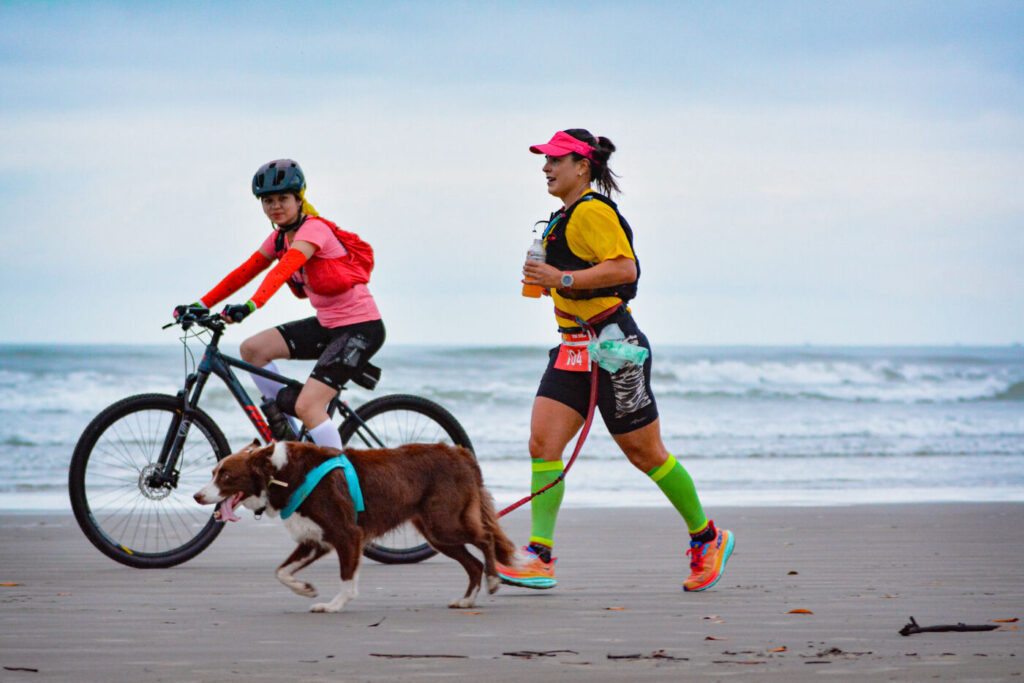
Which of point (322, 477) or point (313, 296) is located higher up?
point (313, 296)

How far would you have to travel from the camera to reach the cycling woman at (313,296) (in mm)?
5742

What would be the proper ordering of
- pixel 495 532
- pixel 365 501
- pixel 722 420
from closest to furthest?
1. pixel 365 501
2. pixel 495 532
3. pixel 722 420

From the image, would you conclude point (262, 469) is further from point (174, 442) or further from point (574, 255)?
point (574, 255)

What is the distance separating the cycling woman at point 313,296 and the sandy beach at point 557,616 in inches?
37.5

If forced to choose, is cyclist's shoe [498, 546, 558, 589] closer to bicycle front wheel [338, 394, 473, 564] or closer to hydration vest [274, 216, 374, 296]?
bicycle front wheel [338, 394, 473, 564]

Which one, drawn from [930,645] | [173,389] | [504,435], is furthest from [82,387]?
[930,645]

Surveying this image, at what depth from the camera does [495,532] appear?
16.2ft

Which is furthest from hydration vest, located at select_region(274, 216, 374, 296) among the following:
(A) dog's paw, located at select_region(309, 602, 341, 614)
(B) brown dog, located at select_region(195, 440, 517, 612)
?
(A) dog's paw, located at select_region(309, 602, 341, 614)

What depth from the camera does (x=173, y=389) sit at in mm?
24234

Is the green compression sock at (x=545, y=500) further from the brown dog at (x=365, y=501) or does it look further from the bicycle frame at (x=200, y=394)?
the bicycle frame at (x=200, y=394)

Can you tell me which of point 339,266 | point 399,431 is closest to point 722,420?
point 399,431

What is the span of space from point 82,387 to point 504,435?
1120 centimetres

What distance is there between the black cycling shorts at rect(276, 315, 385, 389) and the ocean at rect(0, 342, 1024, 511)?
356cm

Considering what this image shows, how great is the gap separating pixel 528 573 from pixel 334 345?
163 centimetres
